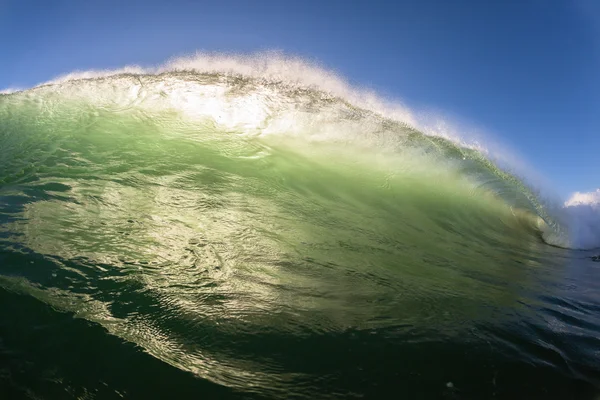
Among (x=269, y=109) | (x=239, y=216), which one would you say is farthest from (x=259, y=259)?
(x=269, y=109)

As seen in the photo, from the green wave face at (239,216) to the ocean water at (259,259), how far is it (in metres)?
0.03

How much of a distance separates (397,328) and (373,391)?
0.82m

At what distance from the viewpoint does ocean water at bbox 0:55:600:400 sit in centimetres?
212

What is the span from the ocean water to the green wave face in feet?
0.11

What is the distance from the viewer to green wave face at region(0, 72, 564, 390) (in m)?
2.72

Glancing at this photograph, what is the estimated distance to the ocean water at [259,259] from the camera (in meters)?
2.12

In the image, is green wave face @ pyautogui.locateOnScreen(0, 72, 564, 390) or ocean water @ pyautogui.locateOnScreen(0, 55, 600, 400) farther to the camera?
green wave face @ pyautogui.locateOnScreen(0, 72, 564, 390)

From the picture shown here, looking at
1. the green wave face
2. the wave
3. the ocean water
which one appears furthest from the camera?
the wave

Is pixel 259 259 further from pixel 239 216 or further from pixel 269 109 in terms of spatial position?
pixel 269 109

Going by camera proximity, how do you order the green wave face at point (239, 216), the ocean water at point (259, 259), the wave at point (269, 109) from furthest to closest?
the wave at point (269, 109), the green wave face at point (239, 216), the ocean water at point (259, 259)

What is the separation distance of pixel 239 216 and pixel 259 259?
44.1 inches

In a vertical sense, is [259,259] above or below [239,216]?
below

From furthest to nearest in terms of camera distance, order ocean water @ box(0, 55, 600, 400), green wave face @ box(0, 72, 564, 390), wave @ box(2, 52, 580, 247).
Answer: wave @ box(2, 52, 580, 247) < green wave face @ box(0, 72, 564, 390) < ocean water @ box(0, 55, 600, 400)

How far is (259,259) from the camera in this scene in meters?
3.81
